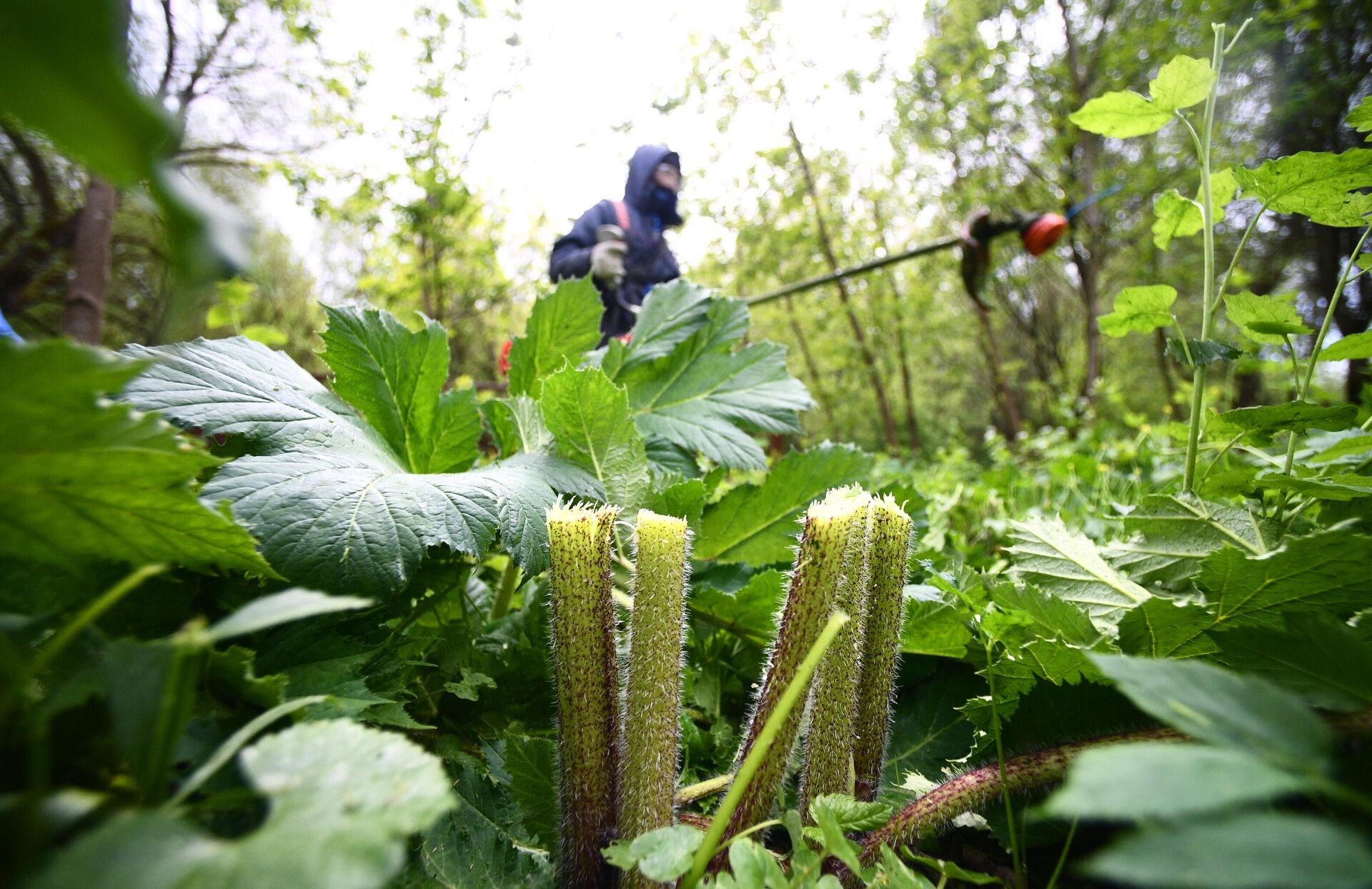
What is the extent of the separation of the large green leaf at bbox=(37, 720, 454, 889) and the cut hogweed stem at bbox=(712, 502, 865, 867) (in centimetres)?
35

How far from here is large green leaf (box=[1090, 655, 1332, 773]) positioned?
0.89 feet

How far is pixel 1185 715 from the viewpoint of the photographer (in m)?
0.29

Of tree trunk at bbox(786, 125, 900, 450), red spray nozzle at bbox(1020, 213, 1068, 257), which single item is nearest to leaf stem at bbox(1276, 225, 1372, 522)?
red spray nozzle at bbox(1020, 213, 1068, 257)

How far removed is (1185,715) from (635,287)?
6107mm

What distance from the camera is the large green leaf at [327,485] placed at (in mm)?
559

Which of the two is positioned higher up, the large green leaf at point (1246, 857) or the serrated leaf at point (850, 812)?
the large green leaf at point (1246, 857)

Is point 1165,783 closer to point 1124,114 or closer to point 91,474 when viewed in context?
point 91,474

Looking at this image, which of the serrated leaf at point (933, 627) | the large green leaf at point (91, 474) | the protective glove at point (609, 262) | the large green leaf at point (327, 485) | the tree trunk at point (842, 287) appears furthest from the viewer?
the tree trunk at point (842, 287)

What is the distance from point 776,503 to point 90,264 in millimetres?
5638

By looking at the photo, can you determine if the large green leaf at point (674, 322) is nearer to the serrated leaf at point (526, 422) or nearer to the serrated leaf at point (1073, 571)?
the serrated leaf at point (526, 422)

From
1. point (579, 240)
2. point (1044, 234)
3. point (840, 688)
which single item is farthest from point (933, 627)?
point (579, 240)

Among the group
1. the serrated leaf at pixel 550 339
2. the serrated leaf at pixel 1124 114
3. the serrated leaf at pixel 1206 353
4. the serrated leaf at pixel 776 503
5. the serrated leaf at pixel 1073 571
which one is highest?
the serrated leaf at pixel 1124 114

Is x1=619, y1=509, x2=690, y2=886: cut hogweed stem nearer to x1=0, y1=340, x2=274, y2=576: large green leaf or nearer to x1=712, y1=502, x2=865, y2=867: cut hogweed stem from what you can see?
x1=712, y1=502, x2=865, y2=867: cut hogweed stem

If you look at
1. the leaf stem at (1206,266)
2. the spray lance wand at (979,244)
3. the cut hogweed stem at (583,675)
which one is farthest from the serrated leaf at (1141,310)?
the spray lance wand at (979,244)
